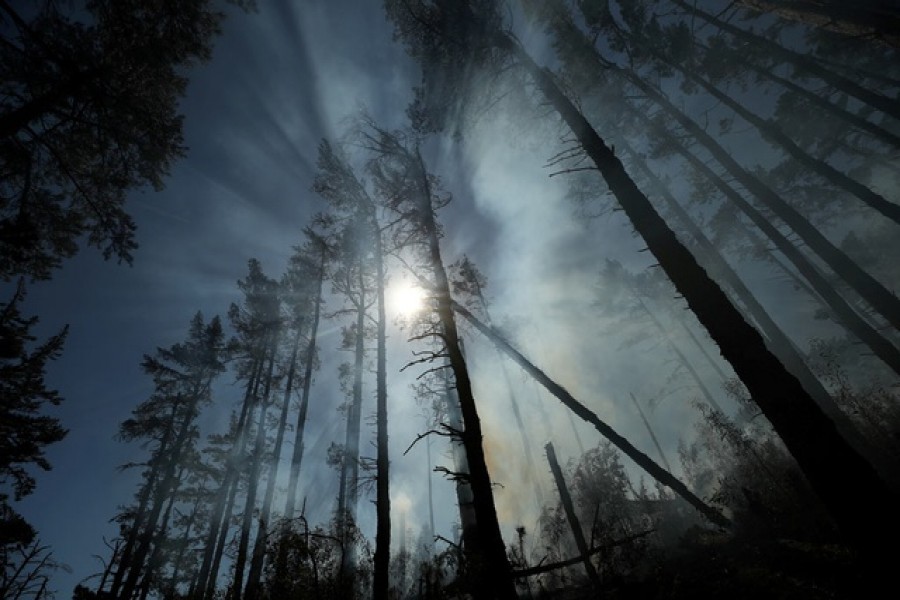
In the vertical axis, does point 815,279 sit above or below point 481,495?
above

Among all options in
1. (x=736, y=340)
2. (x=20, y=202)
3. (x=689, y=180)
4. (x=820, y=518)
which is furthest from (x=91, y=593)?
(x=689, y=180)

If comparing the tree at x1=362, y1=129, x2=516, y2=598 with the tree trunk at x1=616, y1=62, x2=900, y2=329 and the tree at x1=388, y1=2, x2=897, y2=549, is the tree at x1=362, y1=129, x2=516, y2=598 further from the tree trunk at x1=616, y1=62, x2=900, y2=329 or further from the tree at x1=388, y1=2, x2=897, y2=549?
the tree trunk at x1=616, y1=62, x2=900, y2=329

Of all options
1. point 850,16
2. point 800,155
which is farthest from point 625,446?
point 800,155

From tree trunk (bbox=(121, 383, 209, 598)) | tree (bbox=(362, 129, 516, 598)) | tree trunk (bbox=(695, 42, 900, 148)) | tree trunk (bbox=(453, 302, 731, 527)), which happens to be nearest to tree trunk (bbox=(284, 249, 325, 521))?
tree trunk (bbox=(121, 383, 209, 598))

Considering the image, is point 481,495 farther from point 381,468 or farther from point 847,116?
point 847,116

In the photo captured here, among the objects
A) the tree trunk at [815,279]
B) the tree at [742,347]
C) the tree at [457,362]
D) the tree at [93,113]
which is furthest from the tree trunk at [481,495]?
the tree trunk at [815,279]

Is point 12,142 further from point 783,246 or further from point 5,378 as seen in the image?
point 783,246

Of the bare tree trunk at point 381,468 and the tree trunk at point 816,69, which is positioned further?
the tree trunk at point 816,69

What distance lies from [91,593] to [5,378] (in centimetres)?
1078

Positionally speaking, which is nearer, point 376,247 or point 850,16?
point 850,16

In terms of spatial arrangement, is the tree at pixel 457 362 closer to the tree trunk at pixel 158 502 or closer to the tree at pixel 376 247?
the tree at pixel 376 247

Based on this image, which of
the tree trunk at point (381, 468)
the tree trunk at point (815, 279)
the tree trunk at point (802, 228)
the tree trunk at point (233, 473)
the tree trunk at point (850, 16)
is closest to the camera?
the tree trunk at point (850, 16)

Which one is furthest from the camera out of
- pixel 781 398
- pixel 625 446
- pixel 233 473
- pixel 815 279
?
pixel 233 473

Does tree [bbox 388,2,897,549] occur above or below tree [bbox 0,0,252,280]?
below
